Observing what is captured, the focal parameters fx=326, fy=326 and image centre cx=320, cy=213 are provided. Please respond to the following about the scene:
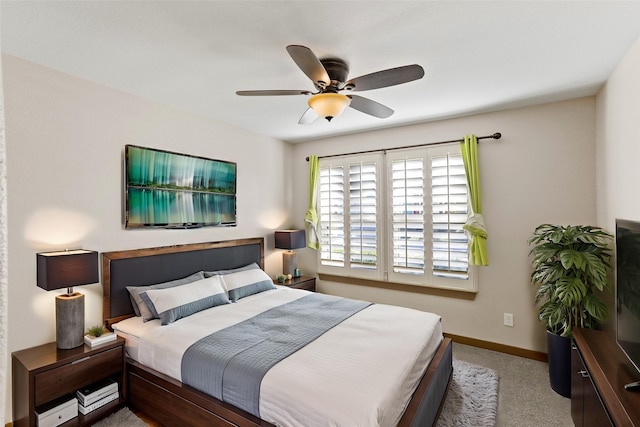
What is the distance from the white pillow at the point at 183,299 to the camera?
273 cm

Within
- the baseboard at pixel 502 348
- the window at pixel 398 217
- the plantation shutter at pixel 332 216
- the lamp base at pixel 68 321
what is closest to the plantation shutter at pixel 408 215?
the window at pixel 398 217

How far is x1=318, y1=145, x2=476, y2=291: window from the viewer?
146 inches

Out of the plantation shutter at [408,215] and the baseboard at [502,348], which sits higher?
the plantation shutter at [408,215]

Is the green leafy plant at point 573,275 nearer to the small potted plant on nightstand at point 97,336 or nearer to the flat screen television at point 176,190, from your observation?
the flat screen television at point 176,190

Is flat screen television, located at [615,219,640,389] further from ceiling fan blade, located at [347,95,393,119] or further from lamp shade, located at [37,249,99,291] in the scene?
lamp shade, located at [37,249,99,291]

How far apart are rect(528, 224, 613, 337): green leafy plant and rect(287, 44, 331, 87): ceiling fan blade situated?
2.30 m

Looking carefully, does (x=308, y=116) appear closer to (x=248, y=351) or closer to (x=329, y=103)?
(x=329, y=103)

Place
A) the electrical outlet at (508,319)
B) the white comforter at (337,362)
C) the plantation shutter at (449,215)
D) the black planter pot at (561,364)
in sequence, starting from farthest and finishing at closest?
the plantation shutter at (449,215) → the electrical outlet at (508,319) → the black planter pot at (561,364) → the white comforter at (337,362)

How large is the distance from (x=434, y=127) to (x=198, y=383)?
11.6 feet

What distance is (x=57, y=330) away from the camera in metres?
2.37

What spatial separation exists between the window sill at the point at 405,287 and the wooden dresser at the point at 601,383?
1.32m

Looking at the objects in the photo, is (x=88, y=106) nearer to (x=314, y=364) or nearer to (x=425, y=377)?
(x=314, y=364)

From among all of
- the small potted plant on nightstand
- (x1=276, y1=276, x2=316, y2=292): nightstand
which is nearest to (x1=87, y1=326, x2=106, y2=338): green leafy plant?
the small potted plant on nightstand

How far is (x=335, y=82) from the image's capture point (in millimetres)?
2359
